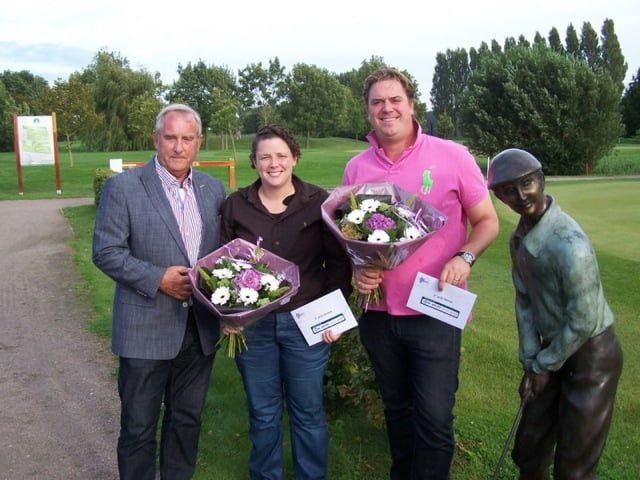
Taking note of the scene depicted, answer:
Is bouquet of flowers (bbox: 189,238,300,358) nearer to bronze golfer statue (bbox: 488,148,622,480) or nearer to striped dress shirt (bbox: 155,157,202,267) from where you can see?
striped dress shirt (bbox: 155,157,202,267)

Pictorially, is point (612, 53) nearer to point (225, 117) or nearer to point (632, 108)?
point (632, 108)

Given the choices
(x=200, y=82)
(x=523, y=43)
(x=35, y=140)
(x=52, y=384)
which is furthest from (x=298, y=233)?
(x=200, y=82)

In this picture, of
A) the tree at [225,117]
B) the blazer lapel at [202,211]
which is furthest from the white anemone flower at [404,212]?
the tree at [225,117]

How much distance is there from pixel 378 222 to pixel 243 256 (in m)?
0.78

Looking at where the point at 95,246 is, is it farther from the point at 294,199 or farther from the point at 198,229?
the point at 294,199

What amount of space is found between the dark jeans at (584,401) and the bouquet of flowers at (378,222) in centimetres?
88

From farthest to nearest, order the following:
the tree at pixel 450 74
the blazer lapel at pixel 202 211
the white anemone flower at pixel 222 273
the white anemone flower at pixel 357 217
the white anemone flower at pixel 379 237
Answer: the tree at pixel 450 74 < the blazer lapel at pixel 202 211 < the white anemone flower at pixel 222 273 < the white anemone flower at pixel 357 217 < the white anemone flower at pixel 379 237

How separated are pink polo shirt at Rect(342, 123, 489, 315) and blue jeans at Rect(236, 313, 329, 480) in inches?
21.6

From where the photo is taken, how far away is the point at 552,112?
1344 inches

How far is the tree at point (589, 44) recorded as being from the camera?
2835 inches

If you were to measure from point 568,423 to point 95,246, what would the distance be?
2467 mm

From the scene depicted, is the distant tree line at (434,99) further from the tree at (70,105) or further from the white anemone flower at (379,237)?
the white anemone flower at (379,237)

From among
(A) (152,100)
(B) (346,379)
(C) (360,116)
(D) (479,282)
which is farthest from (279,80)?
(B) (346,379)

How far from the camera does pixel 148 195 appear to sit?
3.53 metres
